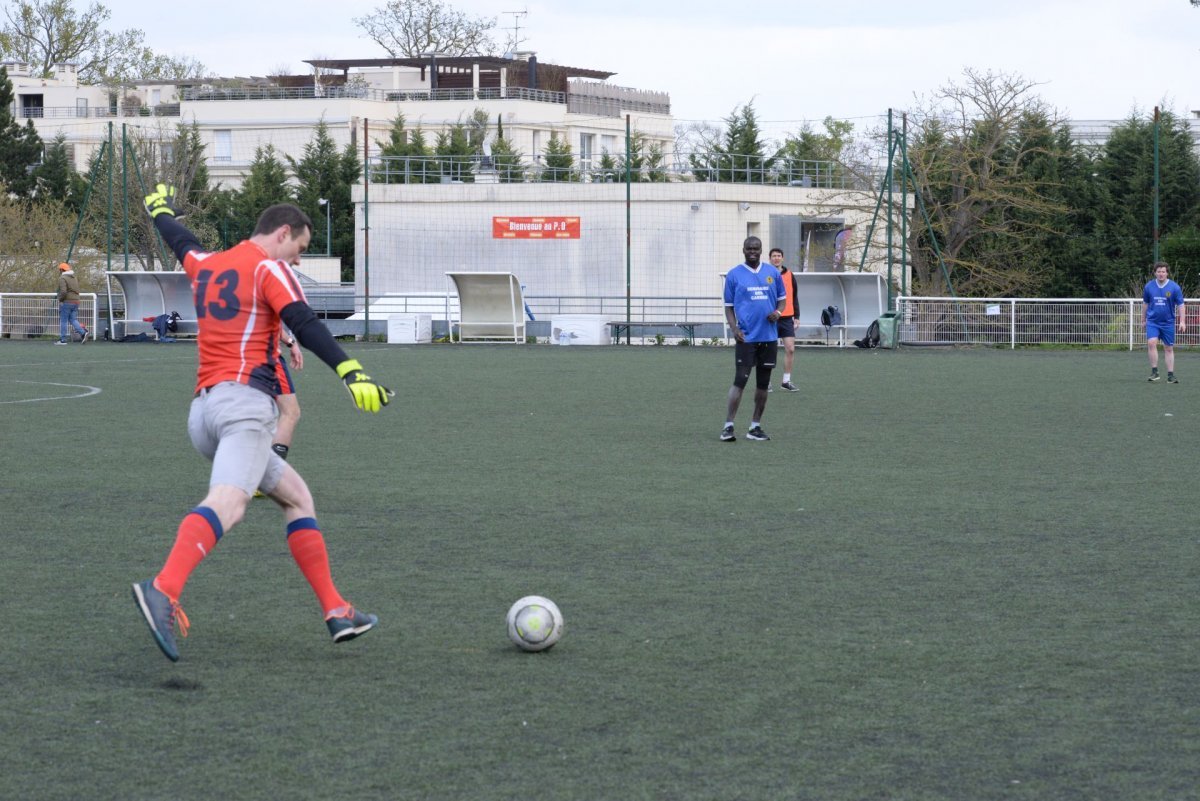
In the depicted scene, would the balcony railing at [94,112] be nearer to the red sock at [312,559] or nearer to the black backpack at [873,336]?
the black backpack at [873,336]

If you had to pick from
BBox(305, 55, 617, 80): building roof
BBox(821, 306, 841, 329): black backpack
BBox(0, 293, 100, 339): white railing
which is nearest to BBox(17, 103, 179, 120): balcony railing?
BBox(305, 55, 617, 80): building roof

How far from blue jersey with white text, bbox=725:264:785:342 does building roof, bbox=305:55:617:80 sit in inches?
2911

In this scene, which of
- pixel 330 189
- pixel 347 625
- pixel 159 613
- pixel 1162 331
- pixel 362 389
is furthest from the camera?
pixel 330 189

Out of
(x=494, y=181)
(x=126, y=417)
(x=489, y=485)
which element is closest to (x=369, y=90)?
(x=494, y=181)

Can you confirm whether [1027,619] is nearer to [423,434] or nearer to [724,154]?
[423,434]

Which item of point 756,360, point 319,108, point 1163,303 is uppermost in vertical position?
point 319,108

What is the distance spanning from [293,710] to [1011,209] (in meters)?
41.5

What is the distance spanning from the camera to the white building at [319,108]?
82.9 metres

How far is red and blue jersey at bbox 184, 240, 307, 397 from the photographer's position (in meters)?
6.07

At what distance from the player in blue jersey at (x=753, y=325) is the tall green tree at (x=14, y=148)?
186ft

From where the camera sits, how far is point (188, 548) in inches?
231

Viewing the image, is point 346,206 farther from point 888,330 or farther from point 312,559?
point 312,559

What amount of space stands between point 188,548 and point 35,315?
110 feet

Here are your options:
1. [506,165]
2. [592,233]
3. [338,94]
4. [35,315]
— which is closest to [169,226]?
[35,315]
